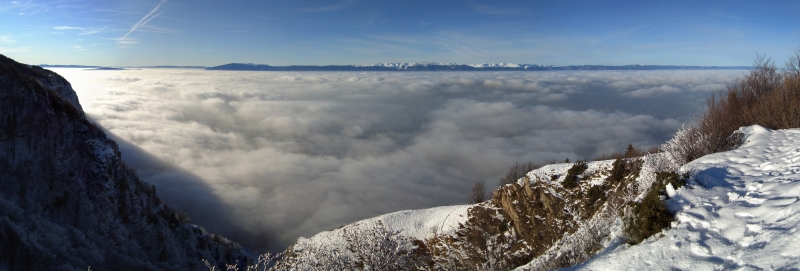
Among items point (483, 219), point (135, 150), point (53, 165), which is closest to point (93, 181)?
point (53, 165)

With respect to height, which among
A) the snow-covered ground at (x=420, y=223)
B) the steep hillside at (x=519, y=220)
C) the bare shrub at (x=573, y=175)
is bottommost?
the snow-covered ground at (x=420, y=223)

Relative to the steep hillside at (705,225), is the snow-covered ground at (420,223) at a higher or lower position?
lower

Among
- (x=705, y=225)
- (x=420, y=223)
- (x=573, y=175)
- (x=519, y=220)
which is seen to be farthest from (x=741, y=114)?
(x=420, y=223)

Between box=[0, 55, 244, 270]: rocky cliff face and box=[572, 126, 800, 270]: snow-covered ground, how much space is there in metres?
24.3

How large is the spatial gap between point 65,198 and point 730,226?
29.8 meters

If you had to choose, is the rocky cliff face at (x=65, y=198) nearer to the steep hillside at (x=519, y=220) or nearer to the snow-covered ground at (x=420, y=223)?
the steep hillside at (x=519, y=220)

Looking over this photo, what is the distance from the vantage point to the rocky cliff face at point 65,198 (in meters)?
18.2

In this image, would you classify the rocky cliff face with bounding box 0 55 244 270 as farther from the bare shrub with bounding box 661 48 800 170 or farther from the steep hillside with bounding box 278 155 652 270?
the bare shrub with bounding box 661 48 800 170

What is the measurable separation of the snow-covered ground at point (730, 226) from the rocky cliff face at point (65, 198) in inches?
956

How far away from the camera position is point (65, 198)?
2089 centimetres

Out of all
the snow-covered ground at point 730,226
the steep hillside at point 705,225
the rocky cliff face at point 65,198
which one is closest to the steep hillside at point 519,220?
the steep hillside at point 705,225

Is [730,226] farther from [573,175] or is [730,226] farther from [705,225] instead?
[573,175]

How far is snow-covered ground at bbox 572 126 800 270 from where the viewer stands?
534 cm

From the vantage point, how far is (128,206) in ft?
81.2
